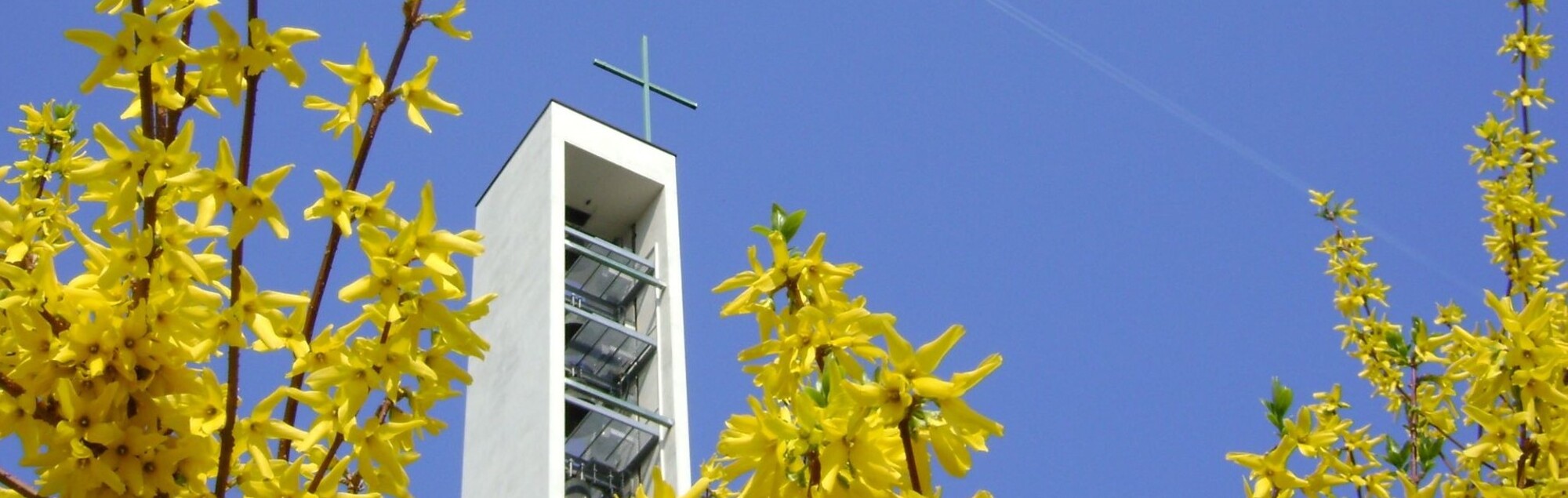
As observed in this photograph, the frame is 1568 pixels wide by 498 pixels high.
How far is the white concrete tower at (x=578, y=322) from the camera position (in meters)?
12.8

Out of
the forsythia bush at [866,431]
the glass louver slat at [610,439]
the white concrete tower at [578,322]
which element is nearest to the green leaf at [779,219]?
the forsythia bush at [866,431]

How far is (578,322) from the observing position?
561 inches

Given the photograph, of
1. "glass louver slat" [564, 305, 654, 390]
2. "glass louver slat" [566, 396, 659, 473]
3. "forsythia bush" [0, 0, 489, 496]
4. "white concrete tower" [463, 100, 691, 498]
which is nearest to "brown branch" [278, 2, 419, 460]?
"forsythia bush" [0, 0, 489, 496]

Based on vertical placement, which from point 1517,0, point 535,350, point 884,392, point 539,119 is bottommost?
point 884,392

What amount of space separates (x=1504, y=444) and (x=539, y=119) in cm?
1366

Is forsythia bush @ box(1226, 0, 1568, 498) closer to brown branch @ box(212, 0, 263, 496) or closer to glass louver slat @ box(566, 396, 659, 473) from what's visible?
brown branch @ box(212, 0, 263, 496)

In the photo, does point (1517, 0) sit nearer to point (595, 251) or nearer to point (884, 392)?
point (884, 392)

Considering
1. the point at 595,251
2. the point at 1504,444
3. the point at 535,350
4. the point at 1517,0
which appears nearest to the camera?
the point at 1504,444

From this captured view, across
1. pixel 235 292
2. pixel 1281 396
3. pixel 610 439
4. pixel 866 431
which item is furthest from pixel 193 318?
pixel 610 439

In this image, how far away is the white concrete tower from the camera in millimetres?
12781

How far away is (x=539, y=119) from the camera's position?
15844 mm

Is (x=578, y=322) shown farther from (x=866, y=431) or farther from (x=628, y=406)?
(x=866, y=431)

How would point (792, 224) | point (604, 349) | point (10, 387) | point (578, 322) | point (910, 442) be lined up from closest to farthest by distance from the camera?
point (910, 442), point (10, 387), point (792, 224), point (578, 322), point (604, 349)

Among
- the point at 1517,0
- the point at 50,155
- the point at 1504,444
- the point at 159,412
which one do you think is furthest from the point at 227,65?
the point at 1517,0
